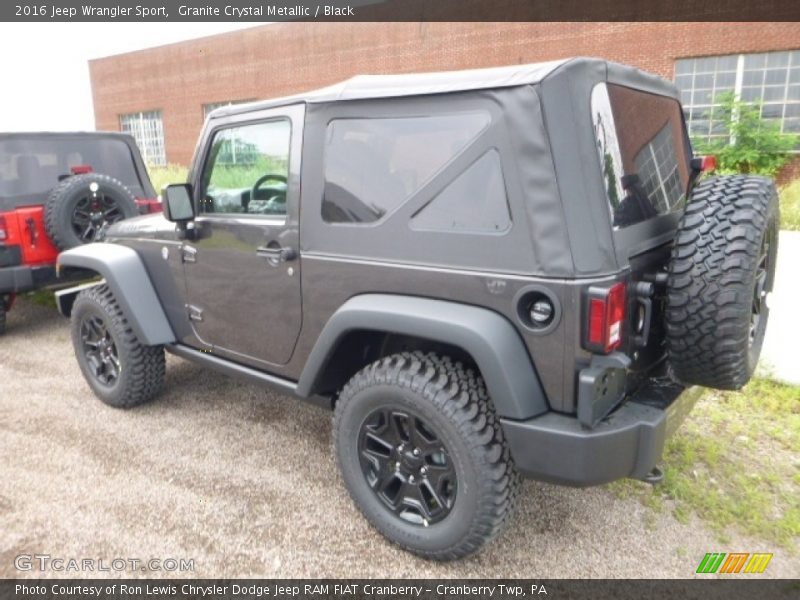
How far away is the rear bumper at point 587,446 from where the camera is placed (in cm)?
214

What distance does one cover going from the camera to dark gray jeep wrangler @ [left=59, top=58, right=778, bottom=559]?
2139mm

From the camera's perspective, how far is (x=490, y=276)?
225 centimetres

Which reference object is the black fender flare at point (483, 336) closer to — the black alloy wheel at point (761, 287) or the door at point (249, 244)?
the door at point (249, 244)

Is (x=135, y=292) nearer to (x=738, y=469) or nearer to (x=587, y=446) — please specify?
(x=587, y=446)

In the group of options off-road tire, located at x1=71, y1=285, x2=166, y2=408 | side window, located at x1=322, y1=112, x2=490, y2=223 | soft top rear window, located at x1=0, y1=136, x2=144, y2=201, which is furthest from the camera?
soft top rear window, located at x1=0, y1=136, x2=144, y2=201

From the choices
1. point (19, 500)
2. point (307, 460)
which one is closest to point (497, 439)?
point (307, 460)

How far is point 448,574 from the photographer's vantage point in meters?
2.54

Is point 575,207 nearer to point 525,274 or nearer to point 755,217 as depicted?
point 525,274

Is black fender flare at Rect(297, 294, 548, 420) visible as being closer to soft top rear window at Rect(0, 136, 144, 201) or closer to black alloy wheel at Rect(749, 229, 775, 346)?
black alloy wheel at Rect(749, 229, 775, 346)

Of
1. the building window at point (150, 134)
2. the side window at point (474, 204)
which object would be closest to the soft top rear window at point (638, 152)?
the side window at point (474, 204)

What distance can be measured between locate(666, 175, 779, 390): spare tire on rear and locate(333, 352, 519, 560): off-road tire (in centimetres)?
78

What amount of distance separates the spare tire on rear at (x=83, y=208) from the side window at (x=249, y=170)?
2.52 m

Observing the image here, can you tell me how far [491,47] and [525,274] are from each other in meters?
20.5

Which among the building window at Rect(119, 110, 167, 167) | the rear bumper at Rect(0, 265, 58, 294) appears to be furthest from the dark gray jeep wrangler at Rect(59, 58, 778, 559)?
the building window at Rect(119, 110, 167, 167)
